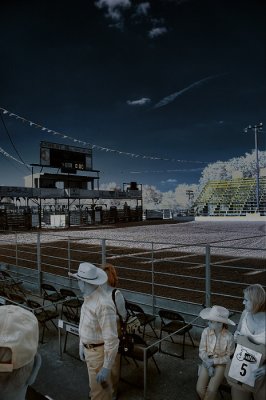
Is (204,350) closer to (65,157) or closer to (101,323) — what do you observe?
(101,323)

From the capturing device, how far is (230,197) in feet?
164

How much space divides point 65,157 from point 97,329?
34243 mm

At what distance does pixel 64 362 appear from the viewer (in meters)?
4.35

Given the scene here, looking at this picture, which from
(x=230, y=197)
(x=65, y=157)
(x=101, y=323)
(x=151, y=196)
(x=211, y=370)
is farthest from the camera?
(x=151, y=196)

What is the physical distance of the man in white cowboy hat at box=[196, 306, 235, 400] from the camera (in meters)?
3.15

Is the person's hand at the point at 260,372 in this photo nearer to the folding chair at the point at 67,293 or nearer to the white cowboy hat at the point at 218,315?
the white cowboy hat at the point at 218,315

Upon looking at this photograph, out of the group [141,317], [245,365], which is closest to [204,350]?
[245,365]

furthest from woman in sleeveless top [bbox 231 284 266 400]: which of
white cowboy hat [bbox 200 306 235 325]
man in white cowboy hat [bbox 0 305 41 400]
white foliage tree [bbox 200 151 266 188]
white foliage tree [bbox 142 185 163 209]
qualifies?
white foliage tree [bbox 142 185 163 209]

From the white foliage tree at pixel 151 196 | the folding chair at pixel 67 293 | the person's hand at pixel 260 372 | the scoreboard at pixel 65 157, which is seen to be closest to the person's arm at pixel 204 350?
the person's hand at pixel 260 372

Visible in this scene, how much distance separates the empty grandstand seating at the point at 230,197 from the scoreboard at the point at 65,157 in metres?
18.1

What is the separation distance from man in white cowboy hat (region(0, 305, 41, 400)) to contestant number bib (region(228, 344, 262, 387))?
1.88m

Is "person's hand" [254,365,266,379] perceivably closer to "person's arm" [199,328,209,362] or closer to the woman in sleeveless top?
the woman in sleeveless top

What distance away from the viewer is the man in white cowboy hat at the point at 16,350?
1.49 meters

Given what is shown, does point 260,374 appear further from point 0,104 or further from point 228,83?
point 228,83
